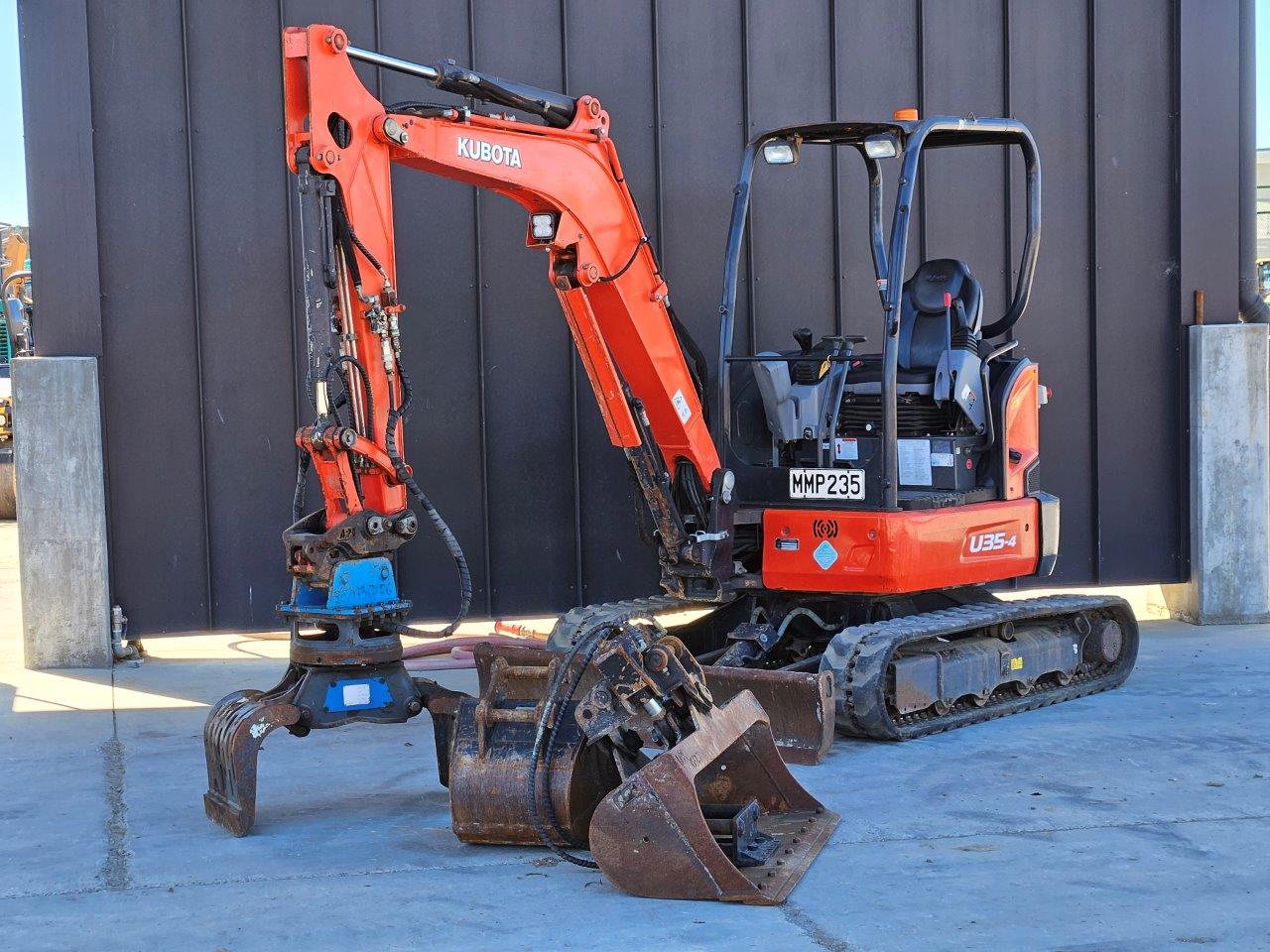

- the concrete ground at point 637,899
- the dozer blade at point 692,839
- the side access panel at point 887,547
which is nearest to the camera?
the concrete ground at point 637,899

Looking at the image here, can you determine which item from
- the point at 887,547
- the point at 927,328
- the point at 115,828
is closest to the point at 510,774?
the point at 115,828

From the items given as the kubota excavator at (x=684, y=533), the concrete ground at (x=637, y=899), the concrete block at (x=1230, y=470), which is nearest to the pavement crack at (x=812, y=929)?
the concrete ground at (x=637, y=899)

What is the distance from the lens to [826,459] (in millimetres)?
8297

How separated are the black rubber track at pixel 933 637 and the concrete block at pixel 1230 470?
2334 mm

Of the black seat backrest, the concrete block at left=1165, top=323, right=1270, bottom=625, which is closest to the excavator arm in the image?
the black seat backrest

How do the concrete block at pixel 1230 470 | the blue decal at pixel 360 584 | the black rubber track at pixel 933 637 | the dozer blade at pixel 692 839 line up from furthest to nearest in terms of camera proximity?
the concrete block at pixel 1230 470
the black rubber track at pixel 933 637
the blue decal at pixel 360 584
the dozer blade at pixel 692 839

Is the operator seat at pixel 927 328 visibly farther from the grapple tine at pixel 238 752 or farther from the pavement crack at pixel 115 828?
the pavement crack at pixel 115 828

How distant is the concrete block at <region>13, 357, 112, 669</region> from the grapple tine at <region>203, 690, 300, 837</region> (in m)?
3.77

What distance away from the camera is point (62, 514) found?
9.67 metres

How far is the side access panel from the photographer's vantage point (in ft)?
25.9

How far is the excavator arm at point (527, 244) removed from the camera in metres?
6.43

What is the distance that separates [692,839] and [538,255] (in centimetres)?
589

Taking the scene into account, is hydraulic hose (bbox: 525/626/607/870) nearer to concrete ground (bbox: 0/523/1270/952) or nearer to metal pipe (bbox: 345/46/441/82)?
concrete ground (bbox: 0/523/1270/952)

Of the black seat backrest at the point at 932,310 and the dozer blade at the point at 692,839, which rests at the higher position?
the black seat backrest at the point at 932,310
